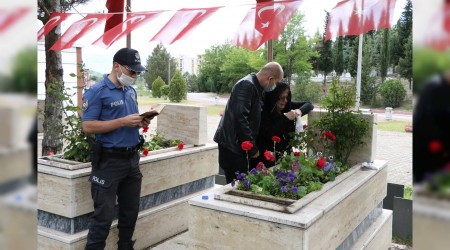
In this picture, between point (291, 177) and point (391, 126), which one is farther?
point (391, 126)

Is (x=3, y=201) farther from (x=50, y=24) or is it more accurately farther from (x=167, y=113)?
(x=50, y=24)

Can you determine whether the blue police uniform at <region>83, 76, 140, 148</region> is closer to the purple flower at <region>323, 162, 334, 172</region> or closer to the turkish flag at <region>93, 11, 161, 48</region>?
the purple flower at <region>323, 162, 334, 172</region>

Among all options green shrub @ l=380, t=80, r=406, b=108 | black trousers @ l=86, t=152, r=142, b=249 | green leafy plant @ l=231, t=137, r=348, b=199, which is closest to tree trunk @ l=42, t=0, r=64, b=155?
black trousers @ l=86, t=152, r=142, b=249

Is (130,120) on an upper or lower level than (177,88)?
lower

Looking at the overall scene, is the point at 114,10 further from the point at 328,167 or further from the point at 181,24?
the point at 328,167

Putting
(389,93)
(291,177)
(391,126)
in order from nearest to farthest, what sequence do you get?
(291,177)
(389,93)
(391,126)

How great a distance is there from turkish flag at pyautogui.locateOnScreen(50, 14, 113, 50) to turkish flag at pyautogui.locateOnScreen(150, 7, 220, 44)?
3.92 ft

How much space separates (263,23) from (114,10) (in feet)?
7.60

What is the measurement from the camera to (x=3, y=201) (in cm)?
58

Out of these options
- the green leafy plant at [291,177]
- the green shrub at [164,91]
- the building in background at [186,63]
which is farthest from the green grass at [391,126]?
the building in background at [186,63]

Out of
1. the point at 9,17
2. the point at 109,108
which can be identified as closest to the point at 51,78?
the point at 109,108

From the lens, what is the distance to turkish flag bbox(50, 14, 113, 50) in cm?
529

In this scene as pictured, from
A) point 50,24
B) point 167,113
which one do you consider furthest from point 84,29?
point 167,113

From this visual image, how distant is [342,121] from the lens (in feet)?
12.5
